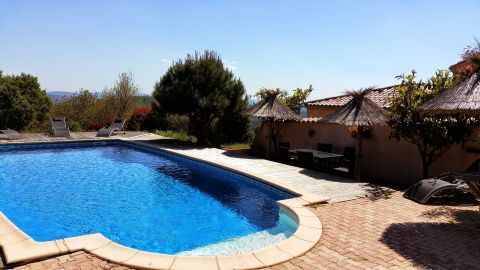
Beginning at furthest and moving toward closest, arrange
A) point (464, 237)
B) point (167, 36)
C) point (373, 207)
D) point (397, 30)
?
point (167, 36) → point (397, 30) → point (373, 207) → point (464, 237)

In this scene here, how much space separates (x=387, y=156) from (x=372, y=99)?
5.10 metres

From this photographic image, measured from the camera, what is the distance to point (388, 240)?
17.9 feet

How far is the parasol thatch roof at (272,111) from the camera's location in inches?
554

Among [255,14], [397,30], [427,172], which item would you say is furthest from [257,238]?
[255,14]

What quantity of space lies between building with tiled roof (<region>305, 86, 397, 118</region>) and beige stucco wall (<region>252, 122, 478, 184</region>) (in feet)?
10.1

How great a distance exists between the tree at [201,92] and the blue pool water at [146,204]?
4.29 metres

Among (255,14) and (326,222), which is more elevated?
(255,14)

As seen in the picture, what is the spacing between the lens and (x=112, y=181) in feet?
35.7

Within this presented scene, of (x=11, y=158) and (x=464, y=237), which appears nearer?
(x=464, y=237)

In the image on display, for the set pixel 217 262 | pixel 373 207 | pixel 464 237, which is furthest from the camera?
pixel 373 207

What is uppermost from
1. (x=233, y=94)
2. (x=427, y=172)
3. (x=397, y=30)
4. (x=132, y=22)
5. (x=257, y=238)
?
(x=132, y=22)

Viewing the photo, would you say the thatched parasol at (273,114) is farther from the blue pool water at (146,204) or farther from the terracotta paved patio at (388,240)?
the terracotta paved patio at (388,240)

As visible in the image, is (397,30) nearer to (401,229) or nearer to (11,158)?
(401,229)

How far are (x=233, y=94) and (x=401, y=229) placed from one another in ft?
43.4
